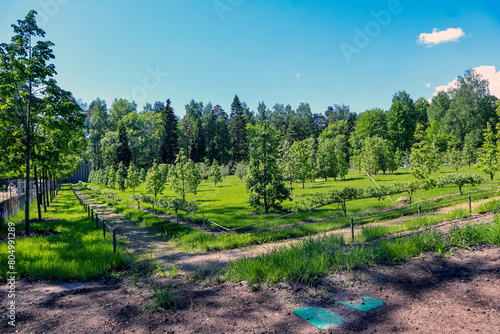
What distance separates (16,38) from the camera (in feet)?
36.2

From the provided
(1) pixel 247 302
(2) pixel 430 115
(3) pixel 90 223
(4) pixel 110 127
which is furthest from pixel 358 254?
(2) pixel 430 115

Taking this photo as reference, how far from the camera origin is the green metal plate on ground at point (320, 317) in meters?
3.93

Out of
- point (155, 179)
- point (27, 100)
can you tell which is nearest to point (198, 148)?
point (155, 179)

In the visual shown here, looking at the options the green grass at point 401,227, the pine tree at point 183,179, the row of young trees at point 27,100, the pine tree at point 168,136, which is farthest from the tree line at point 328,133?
the row of young trees at point 27,100

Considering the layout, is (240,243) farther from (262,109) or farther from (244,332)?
(262,109)

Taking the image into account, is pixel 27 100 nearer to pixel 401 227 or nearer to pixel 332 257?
pixel 332 257

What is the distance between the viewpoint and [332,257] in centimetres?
609

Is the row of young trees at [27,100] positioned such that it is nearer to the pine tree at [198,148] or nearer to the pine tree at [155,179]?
the pine tree at [155,179]

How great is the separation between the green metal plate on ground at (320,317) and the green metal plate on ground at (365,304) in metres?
0.44

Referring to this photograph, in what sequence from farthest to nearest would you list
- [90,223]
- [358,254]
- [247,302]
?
1. [90,223]
2. [358,254]
3. [247,302]

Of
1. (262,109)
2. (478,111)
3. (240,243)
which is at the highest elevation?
(262,109)

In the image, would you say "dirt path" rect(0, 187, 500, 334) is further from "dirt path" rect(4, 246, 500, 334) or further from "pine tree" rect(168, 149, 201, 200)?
"pine tree" rect(168, 149, 201, 200)

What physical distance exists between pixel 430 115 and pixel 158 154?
82.7 meters

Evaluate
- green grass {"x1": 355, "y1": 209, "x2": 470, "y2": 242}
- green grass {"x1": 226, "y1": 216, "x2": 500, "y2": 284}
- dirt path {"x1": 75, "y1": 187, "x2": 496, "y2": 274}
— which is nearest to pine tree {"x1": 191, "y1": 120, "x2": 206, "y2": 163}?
dirt path {"x1": 75, "y1": 187, "x2": 496, "y2": 274}
